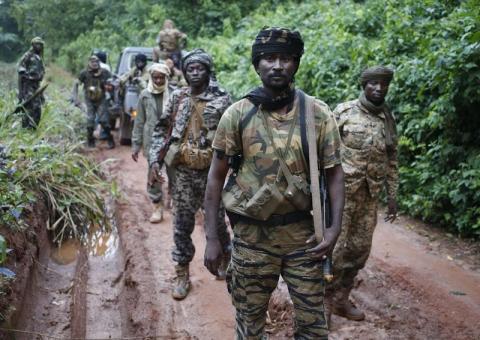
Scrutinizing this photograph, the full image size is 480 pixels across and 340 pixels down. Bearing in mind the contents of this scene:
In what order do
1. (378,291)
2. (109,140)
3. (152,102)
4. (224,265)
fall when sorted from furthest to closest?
(109,140) → (152,102) → (224,265) → (378,291)

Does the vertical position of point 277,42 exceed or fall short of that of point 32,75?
it exceeds it

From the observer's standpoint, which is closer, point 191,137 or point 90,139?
point 191,137

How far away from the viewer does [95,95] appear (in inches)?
435

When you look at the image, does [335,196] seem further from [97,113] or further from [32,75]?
[97,113]

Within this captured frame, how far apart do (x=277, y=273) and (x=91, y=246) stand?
14.2 feet

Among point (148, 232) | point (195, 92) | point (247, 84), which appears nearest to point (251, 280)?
point (195, 92)

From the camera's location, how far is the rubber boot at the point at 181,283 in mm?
→ 4820

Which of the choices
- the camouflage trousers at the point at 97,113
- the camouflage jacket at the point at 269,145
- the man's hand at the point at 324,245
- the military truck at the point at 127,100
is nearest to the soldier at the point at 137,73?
the military truck at the point at 127,100

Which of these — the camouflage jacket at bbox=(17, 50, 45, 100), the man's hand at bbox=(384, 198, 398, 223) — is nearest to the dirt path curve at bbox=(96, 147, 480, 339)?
the man's hand at bbox=(384, 198, 398, 223)

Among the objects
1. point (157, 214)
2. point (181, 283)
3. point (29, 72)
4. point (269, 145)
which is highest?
point (269, 145)

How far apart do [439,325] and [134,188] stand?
5.49 m

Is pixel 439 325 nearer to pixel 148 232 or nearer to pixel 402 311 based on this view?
pixel 402 311

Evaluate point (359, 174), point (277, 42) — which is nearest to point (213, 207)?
point (277, 42)

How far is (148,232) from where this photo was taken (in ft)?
21.7
